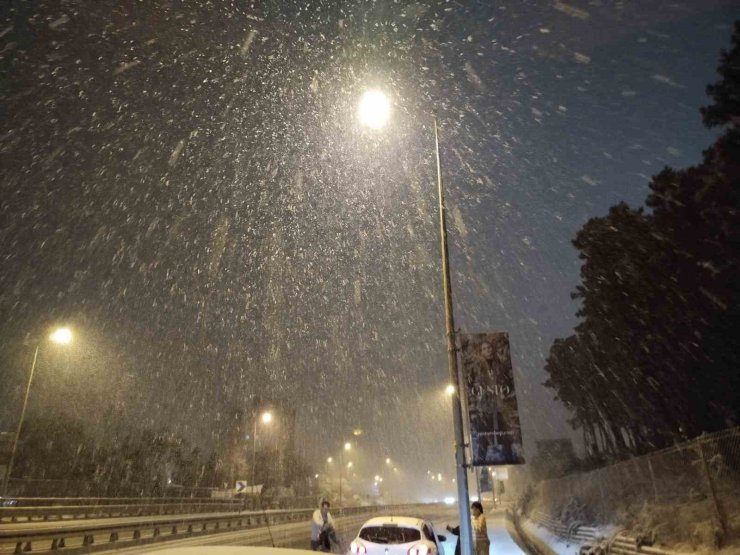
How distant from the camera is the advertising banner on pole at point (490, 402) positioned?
10.5 m

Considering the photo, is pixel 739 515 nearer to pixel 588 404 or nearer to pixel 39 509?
pixel 39 509

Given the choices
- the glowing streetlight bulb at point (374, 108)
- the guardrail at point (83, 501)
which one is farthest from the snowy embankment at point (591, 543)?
the guardrail at point (83, 501)

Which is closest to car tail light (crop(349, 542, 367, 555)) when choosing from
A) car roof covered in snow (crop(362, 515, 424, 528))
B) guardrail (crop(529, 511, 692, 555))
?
car roof covered in snow (crop(362, 515, 424, 528))

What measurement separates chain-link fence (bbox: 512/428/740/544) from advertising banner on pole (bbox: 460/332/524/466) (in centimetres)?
407

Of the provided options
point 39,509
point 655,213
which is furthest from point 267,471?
point 655,213

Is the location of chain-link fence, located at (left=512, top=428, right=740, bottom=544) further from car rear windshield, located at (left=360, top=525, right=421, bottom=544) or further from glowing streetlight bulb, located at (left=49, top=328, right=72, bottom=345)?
glowing streetlight bulb, located at (left=49, top=328, right=72, bottom=345)

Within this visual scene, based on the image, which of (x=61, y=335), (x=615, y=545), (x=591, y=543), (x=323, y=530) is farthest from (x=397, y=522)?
(x=61, y=335)

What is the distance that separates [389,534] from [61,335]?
17320mm

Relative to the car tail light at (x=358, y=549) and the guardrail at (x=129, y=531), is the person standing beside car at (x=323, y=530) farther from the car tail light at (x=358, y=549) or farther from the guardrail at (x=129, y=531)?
the guardrail at (x=129, y=531)

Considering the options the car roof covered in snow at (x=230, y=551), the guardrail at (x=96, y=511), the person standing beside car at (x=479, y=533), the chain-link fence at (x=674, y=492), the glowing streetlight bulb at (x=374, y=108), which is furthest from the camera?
the guardrail at (x=96, y=511)

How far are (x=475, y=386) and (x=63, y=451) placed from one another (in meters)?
69.9

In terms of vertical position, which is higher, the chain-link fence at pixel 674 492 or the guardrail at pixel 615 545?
the chain-link fence at pixel 674 492

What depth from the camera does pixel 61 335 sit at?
871 inches

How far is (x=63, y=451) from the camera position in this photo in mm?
65250
